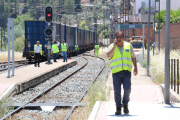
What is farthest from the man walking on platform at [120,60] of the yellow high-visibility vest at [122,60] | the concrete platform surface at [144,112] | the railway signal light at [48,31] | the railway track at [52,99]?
the railway signal light at [48,31]

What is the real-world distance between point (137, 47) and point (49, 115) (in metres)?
34.0

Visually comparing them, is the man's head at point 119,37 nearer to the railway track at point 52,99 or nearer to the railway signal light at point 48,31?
the railway track at point 52,99

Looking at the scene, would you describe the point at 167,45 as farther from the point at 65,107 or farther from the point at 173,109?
the point at 65,107

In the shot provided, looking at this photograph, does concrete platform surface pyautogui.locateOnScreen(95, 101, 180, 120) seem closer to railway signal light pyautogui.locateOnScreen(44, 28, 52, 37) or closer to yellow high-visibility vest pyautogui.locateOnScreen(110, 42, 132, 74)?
yellow high-visibility vest pyautogui.locateOnScreen(110, 42, 132, 74)

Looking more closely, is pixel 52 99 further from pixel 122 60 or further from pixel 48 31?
pixel 48 31

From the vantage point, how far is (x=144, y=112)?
7.87 m

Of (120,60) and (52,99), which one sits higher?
(120,60)

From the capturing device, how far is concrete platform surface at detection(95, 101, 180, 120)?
7.27m

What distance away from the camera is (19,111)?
10.1m

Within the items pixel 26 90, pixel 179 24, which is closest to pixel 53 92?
pixel 26 90

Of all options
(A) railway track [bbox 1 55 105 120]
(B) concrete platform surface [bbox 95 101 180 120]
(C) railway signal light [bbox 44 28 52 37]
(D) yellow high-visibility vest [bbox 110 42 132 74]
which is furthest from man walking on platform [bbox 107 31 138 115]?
(C) railway signal light [bbox 44 28 52 37]

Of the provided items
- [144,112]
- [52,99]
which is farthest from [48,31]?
[144,112]

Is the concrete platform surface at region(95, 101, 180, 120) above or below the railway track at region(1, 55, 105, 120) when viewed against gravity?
above

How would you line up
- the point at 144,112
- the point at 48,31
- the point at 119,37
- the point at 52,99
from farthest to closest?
the point at 48,31 < the point at 52,99 < the point at 144,112 < the point at 119,37
